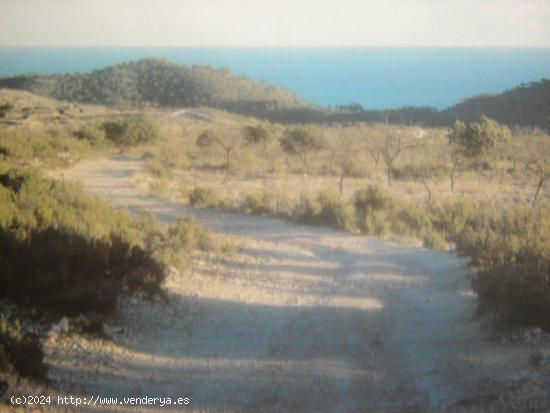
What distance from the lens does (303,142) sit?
29.4m

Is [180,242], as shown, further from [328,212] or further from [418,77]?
[418,77]

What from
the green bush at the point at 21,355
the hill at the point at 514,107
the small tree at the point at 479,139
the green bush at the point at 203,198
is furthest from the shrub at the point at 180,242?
the hill at the point at 514,107

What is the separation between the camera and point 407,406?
5.96 m

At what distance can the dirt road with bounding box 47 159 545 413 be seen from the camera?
20.0 ft

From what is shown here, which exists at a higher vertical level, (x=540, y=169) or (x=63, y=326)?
(x=540, y=169)

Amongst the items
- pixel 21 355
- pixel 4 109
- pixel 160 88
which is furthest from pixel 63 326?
pixel 160 88

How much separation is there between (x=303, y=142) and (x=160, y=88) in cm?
5123

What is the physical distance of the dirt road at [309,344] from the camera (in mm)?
6090

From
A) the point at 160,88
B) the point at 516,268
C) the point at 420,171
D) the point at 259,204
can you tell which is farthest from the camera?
the point at 160,88

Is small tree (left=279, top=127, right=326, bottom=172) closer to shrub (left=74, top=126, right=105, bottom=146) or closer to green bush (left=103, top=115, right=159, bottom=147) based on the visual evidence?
green bush (left=103, top=115, right=159, bottom=147)

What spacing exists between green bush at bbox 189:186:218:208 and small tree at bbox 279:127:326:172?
1248cm

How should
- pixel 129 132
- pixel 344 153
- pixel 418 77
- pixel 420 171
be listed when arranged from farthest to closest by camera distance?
pixel 418 77 → pixel 129 132 → pixel 344 153 → pixel 420 171

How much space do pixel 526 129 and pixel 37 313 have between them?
34.2 meters

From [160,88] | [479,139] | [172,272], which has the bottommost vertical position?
[172,272]
